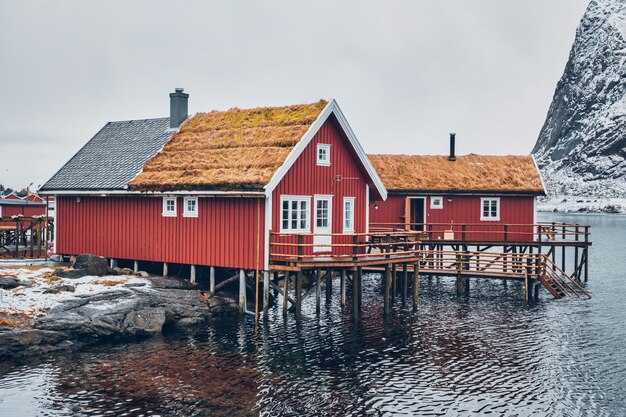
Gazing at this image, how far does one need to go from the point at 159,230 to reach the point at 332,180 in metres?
7.71

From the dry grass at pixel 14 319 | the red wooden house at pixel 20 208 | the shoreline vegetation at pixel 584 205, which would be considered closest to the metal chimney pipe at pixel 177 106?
the dry grass at pixel 14 319

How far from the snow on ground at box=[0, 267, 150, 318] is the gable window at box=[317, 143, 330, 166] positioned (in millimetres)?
8558

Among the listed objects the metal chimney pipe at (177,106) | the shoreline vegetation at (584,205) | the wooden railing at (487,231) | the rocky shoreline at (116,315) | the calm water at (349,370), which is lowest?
the calm water at (349,370)

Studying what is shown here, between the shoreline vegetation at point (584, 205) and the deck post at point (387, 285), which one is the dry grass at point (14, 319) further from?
the shoreline vegetation at point (584, 205)

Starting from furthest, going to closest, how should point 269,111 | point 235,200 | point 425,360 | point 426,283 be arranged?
point 426,283 < point 269,111 < point 235,200 < point 425,360

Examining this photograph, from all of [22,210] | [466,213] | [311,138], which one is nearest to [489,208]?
[466,213]

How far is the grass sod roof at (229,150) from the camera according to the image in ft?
104

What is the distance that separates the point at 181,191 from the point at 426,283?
60.9 feet

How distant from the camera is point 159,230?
34.7m

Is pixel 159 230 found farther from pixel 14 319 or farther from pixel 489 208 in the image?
pixel 489 208

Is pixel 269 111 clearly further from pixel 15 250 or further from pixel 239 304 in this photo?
pixel 15 250

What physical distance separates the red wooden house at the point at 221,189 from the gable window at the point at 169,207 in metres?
0.04

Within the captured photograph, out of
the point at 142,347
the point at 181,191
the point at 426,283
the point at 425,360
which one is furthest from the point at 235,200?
the point at 426,283

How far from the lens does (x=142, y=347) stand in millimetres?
27484
